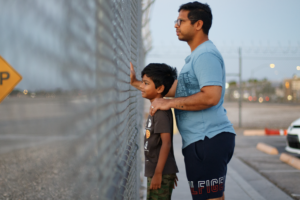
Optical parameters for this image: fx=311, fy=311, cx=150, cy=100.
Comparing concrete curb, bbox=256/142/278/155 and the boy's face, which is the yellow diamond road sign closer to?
the boy's face

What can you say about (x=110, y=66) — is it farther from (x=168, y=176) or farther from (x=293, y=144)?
(x=293, y=144)

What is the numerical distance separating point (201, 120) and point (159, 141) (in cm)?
45

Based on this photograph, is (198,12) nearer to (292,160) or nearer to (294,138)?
(292,160)

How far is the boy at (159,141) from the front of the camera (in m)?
2.39

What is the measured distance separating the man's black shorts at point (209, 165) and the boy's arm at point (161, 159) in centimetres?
19

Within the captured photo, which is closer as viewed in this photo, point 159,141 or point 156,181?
point 156,181

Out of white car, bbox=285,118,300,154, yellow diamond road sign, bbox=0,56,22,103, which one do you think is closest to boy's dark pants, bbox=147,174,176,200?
yellow diamond road sign, bbox=0,56,22,103

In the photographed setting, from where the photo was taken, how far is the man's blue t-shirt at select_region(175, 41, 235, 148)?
2.10 m

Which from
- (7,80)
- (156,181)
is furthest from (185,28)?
(7,80)

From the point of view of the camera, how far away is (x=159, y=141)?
2.52 m

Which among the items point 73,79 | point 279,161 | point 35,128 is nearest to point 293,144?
point 279,161

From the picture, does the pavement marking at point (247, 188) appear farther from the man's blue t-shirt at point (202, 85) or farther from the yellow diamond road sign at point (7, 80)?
the yellow diamond road sign at point (7, 80)

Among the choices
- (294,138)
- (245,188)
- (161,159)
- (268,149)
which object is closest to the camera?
(161,159)

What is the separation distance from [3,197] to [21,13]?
4.88m
